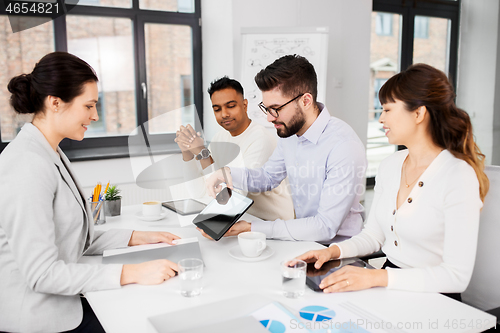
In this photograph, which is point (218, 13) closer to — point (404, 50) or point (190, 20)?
point (190, 20)

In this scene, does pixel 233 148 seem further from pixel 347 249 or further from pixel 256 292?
pixel 256 292

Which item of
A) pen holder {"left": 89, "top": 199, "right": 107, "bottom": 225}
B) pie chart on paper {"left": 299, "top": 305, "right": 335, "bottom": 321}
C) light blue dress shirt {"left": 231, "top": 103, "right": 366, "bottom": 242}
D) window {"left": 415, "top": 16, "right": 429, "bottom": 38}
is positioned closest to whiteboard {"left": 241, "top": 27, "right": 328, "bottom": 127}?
light blue dress shirt {"left": 231, "top": 103, "right": 366, "bottom": 242}

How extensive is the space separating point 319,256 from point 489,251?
528 millimetres

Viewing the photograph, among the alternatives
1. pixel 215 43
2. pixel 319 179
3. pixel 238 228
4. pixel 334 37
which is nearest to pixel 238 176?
pixel 319 179

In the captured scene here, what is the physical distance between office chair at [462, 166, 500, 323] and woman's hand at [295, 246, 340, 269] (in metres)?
0.45

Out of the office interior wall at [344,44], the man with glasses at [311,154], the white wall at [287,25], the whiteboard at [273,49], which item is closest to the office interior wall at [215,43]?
the white wall at [287,25]

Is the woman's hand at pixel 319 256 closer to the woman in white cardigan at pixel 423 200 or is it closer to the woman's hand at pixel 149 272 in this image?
the woman in white cardigan at pixel 423 200

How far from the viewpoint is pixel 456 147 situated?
121cm

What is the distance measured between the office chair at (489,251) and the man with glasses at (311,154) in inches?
19.1

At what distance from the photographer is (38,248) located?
1007 millimetres

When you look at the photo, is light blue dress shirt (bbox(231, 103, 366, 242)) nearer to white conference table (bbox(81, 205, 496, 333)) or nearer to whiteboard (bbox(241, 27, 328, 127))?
white conference table (bbox(81, 205, 496, 333))

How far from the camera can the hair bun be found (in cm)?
118

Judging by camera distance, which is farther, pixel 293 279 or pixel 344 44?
pixel 344 44

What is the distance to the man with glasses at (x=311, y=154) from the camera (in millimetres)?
1599
